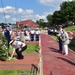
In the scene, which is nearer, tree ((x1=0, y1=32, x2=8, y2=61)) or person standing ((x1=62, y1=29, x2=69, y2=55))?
tree ((x1=0, y1=32, x2=8, y2=61))

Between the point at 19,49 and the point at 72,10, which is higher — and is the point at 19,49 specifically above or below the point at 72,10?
below

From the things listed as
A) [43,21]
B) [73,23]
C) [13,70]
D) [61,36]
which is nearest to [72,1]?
[73,23]

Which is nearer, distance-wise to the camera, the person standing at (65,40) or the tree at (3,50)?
the tree at (3,50)

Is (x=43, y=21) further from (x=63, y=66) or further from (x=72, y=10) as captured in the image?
(x=63, y=66)

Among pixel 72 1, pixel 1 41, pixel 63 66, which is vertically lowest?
pixel 63 66

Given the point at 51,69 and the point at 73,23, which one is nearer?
the point at 51,69

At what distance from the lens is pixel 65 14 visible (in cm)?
10512

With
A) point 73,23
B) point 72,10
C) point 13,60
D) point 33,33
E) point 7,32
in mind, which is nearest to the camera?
point 13,60

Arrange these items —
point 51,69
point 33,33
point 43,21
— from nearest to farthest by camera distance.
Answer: point 51,69 < point 33,33 < point 43,21

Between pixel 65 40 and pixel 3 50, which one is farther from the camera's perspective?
pixel 65 40

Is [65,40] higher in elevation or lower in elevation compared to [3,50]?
higher

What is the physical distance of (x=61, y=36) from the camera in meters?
18.2

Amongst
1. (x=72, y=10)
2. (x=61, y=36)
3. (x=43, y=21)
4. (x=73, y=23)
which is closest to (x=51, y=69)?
(x=61, y=36)

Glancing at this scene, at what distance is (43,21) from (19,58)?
177 metres
